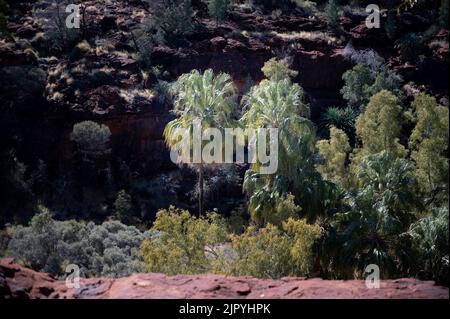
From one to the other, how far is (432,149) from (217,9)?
90.4 feet

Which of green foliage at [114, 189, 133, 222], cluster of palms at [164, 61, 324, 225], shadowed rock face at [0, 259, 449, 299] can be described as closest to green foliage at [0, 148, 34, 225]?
green foliage at [114, 189, 133, 222]

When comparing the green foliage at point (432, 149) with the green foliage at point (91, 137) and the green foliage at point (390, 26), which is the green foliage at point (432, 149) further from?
the green foliage at point (390, 26)

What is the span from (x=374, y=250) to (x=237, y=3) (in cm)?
3431

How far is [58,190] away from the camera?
33.4m

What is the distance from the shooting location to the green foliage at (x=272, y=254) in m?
17.2

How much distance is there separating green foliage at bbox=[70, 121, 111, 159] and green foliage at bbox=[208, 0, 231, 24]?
48.9 feet

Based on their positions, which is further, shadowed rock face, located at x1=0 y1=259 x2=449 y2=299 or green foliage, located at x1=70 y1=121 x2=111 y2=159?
green foliage, located at x1=70 y1=121 x2=111 y2=159

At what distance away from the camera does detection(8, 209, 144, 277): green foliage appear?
2231 centimetres

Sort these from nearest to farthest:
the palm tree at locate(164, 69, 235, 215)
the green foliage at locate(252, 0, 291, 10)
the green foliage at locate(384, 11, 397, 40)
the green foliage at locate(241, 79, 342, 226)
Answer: the green foliage at locate(241, 79, 342, 226)
the palm tree at locate(164, 69, 235, 215)
the green foliage at locate(384, 11, 397, 40)
the green foliage at locate(252, 0, 291, 10)

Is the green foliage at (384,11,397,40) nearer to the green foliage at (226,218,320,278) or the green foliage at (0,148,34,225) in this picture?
the green foliage at (0,148,34,225)

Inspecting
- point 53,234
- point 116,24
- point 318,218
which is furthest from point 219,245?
point 116,24

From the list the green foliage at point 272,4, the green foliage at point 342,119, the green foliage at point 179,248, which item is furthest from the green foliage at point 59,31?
the green foliage at point 179,248

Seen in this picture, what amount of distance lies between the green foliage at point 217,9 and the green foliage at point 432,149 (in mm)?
25632
